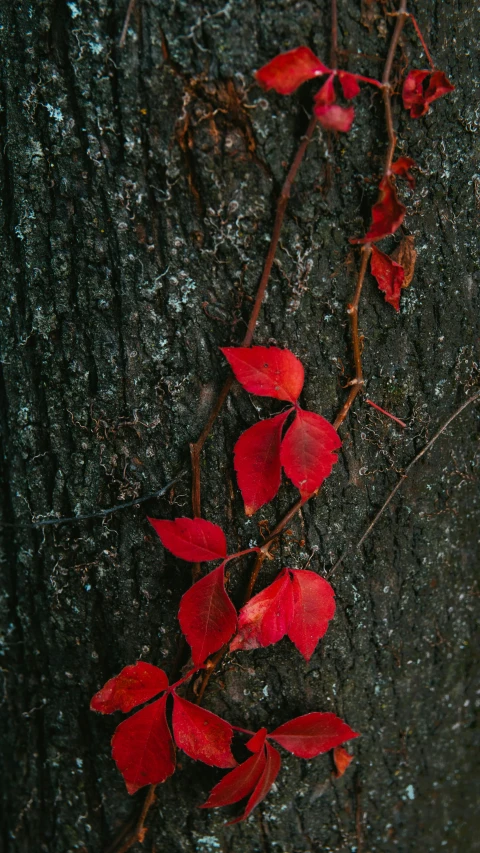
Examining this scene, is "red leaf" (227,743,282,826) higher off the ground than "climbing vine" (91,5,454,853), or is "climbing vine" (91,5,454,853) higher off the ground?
"climbing vine" (91,5,454,853)

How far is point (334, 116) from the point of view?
2.96 ft

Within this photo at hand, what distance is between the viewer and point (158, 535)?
3.52 feet

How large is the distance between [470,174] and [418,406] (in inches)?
17.4

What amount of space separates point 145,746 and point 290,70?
3.80ft

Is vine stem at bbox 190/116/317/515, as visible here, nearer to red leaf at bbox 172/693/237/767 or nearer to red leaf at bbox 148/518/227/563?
red leaf at bbox 148/518/227/563

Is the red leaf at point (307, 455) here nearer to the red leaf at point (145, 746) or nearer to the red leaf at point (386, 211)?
the red leaf at point (386, 211)

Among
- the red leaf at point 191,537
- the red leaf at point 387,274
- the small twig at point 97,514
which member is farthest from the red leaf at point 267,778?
the red leaf at point 387,274

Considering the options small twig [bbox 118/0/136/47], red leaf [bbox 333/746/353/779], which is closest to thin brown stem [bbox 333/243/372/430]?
small twig [bbox 118/0/136/47]

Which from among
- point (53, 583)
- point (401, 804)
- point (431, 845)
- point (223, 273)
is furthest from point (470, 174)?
point (431, 845)

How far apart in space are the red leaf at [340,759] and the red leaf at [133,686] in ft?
1.38

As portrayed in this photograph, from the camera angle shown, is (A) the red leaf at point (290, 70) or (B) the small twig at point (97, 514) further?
(B) the small twig at point (97, 514)

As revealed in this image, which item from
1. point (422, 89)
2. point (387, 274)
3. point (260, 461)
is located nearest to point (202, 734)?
point (260, 461)

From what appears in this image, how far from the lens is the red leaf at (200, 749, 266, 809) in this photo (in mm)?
1124

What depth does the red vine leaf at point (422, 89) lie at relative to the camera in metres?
0.98
